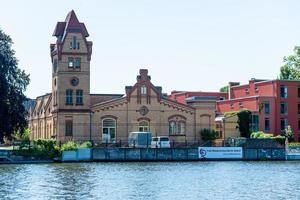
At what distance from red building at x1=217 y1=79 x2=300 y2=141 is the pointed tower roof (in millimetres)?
28741

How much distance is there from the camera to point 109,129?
93.3 metres

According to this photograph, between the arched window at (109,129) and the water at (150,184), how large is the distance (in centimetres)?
3013

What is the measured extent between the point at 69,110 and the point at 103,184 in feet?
148

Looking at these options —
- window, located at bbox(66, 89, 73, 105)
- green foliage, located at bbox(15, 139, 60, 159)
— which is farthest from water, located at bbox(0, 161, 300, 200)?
window, located at bbox(66, 89, 73, 105)

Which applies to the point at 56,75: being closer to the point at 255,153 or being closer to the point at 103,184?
the point at 255,153

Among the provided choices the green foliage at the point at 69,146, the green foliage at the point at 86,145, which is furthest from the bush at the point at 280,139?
the green foliage at the point at 69,146

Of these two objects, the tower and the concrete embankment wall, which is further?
the tower

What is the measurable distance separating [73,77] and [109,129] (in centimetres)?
868

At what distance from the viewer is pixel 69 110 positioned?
9200 cm

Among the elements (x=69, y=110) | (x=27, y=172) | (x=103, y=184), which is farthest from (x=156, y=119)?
(x=103, y=184)

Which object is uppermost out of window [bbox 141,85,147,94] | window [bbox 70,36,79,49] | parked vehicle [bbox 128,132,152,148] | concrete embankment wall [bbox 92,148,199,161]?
window [bbox 70,36,79,49]

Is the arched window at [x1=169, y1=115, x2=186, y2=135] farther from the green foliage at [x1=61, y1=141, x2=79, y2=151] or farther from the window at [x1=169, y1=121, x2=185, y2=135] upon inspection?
the green foliage at [x1=61, y1=141, x2=79, y2=151]

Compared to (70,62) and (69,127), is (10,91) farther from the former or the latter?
(70,62)

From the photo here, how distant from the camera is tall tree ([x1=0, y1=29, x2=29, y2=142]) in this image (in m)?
76.6
